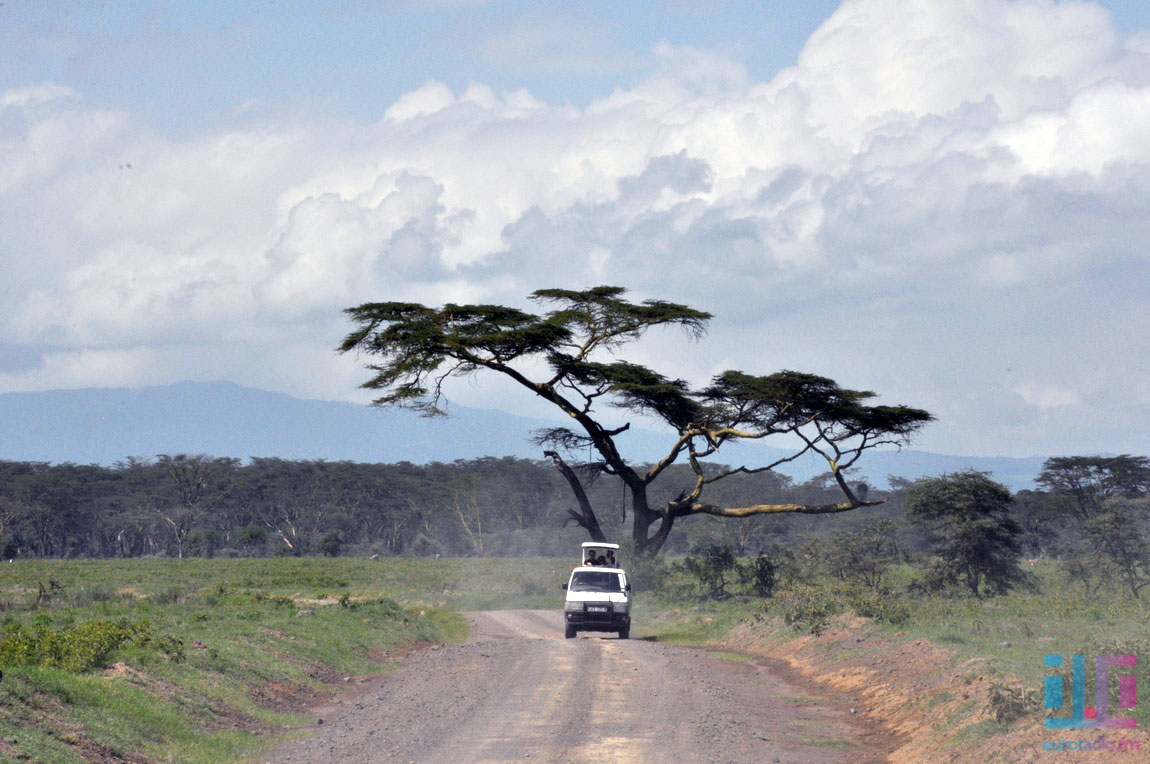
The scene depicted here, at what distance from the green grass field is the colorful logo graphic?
24 cm

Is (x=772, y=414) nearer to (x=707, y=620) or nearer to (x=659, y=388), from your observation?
(x=659, y=388)

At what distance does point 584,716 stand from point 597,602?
12.4 m

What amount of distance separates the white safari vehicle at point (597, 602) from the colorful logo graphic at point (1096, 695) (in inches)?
584

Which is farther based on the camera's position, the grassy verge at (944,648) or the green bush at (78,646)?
the green bush at (78,646)

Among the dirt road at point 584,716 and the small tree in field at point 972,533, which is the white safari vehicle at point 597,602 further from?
the small tree in field at point 972,533

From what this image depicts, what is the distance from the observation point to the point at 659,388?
1454 inches

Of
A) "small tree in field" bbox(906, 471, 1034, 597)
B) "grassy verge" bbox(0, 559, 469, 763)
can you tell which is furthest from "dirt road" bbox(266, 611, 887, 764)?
"small tree in field" bbox(906, 471, 1034, 597)

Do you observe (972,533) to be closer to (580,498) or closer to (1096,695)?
(580,498)

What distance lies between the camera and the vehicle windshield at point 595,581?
84.9 ft

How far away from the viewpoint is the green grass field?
36.4ft

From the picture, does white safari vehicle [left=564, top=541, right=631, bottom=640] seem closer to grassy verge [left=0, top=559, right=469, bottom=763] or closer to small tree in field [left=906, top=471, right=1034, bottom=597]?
grassy verge [left=0, top=559, right=469, bottom=763]

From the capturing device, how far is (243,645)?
57.7 ft

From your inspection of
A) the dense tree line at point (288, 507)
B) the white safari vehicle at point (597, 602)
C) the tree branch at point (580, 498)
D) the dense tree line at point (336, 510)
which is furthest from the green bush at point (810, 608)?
the dense tree line at point (288, 507)

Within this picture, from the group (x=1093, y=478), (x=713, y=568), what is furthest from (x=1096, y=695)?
(x=1093, y=478)
